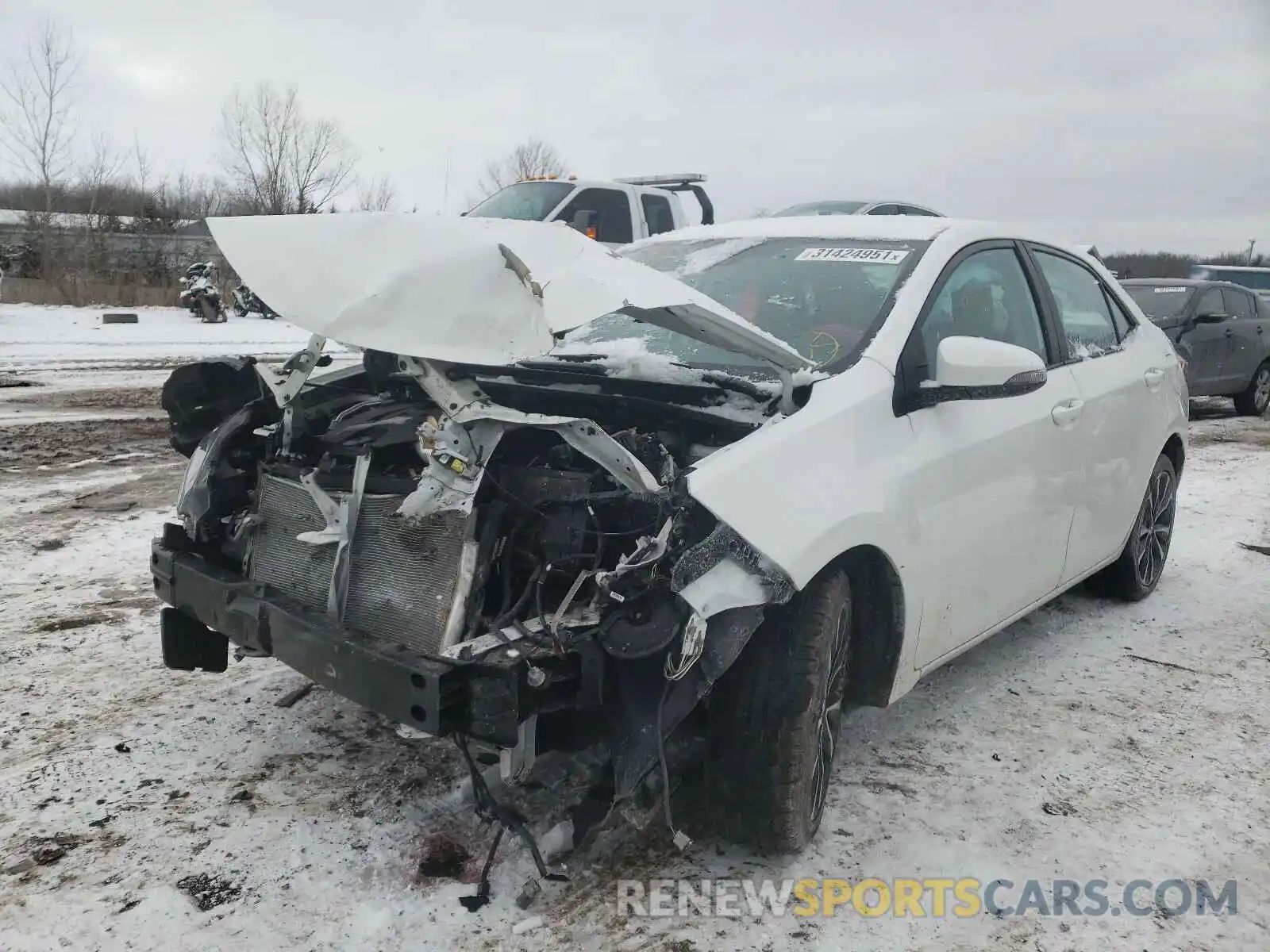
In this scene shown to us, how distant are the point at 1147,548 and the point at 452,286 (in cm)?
402

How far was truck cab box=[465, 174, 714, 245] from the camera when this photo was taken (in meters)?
11.5

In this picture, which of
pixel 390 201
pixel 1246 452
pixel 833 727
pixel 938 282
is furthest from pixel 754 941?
pixel 390 201

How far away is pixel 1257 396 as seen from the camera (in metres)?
12.5

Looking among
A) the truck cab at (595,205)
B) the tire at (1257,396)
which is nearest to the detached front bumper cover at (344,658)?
the truck cab at (595,205)

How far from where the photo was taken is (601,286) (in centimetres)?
255

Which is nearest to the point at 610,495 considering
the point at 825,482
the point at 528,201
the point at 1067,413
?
the point at 825,482

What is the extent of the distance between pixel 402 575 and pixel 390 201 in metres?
30.7

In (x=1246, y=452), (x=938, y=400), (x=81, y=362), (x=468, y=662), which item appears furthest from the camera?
(x=81, y=362)

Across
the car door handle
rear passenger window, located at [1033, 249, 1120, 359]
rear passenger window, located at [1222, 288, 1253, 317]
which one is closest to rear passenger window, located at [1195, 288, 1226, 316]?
rear passenger window, located at [1222, 288, 1253, 317]

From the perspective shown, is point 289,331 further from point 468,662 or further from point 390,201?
point 468,662

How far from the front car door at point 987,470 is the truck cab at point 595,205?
24.9ft

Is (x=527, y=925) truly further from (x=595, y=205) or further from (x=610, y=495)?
(x=595, y=205)

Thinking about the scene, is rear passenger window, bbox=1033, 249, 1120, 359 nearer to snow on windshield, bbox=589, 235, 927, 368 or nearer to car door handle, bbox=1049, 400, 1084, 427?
car door handle, bbox=1049, 400, 1084, 427

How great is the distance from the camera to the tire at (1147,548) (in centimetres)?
486
